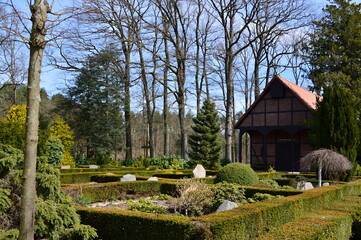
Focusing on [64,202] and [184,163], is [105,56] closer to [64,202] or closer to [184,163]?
[184,163]

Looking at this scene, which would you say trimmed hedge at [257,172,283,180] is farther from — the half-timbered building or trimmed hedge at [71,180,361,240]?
trimmed hedge at [71,180,361,240]

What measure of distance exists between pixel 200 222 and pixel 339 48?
23.9 m

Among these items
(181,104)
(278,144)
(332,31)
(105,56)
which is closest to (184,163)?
(181,104)

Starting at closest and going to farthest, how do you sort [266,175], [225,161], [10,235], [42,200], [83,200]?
[10,235]
[42,200]
[83,200]
[266,175]
[225,161]

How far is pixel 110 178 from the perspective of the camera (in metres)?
14.5

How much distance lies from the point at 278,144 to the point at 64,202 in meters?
23.5

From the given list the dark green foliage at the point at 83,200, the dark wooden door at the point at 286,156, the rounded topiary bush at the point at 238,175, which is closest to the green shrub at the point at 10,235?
the dark green foliage at the point at 83,200

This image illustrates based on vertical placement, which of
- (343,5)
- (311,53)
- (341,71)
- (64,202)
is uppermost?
(343,5)

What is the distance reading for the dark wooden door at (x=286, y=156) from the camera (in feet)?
86.4

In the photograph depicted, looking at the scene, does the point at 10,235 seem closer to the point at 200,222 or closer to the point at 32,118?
the point at 32,118

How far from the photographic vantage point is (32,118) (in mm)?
3762

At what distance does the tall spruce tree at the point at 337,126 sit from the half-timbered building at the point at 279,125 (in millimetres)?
7644

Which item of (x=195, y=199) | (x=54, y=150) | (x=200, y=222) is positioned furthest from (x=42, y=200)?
(x=54, y=150)

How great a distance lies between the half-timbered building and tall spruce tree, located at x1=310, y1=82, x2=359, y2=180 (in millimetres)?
7644
